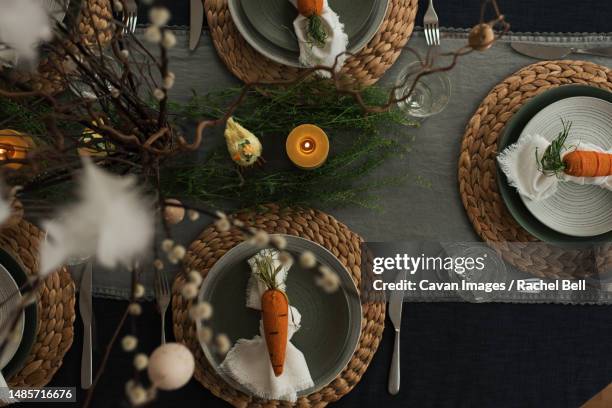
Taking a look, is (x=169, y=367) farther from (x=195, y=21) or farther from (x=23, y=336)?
(x=195, y=21)

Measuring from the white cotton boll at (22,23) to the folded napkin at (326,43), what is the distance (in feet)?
1.42

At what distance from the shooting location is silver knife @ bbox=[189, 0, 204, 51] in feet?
3.08

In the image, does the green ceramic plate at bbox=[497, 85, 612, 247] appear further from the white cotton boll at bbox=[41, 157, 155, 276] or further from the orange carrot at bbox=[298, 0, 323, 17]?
the white cotton boll at bbox=[41, 157, 155, 276]

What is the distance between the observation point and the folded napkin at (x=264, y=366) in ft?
2.94

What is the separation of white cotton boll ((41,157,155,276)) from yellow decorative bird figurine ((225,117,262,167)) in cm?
37

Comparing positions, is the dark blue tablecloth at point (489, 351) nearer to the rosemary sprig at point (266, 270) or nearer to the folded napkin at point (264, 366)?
the folded napkin at point (264, 366)

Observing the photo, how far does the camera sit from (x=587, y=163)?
0.86 m

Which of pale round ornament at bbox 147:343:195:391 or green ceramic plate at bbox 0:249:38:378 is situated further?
green ceramic plate at bbox 0:249:38:378

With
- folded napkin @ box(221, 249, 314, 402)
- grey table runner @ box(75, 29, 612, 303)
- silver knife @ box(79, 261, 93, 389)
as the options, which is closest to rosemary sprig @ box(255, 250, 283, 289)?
folded napkin @ box(221, 249, 314, 402)

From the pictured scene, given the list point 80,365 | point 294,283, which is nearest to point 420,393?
point 294,283

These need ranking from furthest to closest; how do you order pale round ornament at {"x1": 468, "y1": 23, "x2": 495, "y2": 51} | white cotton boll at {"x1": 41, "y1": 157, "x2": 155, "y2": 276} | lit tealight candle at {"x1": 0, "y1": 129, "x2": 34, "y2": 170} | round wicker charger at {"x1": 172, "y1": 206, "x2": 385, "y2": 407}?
round wicker charger at {"x1": 172, "y1": 206, "x2": 385, "y2": 407}, lit tealight candle at {"x1": 0, "y1": 129, "x2": 34, "y2": 170}, pale round ornament at {"x1": 468, "y1": 23, "x2": 495, "y2": 51}, white cotton boll at {"x1": 41, "y1": 157, "x2": 155, "y2": 276}

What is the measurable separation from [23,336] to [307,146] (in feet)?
1.83

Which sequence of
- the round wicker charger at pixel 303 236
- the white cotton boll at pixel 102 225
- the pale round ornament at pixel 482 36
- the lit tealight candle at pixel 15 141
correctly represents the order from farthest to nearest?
the round wicker charger at pixel 303 236
the lit tealight candle at pixel 15 141
the pale round ornament at pixel 482 36
the white cotton boll at pixel 102 225

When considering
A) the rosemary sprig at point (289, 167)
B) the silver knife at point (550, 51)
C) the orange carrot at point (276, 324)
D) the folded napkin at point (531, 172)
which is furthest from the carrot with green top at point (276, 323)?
the silver knife at point (550, 51)
